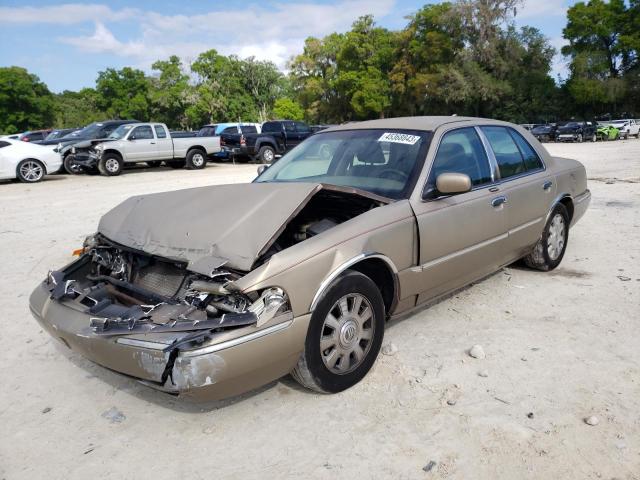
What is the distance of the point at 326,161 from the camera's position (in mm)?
4387

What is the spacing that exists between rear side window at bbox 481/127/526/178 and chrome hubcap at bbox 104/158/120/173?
1511cm

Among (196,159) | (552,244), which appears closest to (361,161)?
(552,244)

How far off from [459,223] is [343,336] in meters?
1.37

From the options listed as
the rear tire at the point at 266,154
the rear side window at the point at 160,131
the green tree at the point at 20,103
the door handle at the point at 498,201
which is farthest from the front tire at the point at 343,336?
the green tree at the point at 20,103

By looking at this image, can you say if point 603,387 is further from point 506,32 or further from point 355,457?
point 506,32

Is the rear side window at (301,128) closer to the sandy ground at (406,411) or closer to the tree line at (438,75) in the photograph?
the sandy ground at (406,411)

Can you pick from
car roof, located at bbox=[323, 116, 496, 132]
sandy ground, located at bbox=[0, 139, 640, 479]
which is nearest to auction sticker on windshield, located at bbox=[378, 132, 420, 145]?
car roof, located at bbox=[323, 116, 496, 132]

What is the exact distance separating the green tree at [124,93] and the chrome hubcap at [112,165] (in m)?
56.4

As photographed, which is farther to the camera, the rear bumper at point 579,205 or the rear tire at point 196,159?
the rear tire at point 196,159

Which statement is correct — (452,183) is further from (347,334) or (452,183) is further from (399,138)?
(347,334)

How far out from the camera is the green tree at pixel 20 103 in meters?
62.5

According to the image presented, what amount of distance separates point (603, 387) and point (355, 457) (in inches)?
64.4

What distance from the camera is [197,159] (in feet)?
64.4

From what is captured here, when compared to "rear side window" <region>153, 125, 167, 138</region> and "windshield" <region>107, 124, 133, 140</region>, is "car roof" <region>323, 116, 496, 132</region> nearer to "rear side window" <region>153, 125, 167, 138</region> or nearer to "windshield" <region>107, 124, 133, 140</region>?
"windshield" <region>107, 124, 133, 140</region>
